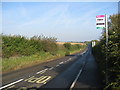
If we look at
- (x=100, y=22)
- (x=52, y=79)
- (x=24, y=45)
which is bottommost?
(x=52, y=79)

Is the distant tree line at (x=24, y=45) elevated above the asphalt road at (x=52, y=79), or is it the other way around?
the distant tree line at (x=24, y=45)

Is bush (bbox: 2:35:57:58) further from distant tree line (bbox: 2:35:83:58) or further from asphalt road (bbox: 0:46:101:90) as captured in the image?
asphalt road (bbox: 0:46:101:90)

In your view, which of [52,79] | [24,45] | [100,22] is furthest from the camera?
[24,45]

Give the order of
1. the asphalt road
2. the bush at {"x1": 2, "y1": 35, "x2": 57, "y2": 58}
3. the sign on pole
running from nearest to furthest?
the sign on pole → the asphalt road → the bush at {"x1": 2, "y1": 35, "x2": 57, "y2": 58}

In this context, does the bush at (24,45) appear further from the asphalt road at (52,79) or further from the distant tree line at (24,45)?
the asphalt road at (52,79)

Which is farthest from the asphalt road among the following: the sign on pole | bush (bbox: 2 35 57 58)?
bush (bbox: 2 35 57 58)

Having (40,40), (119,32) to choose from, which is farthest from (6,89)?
(40,40)

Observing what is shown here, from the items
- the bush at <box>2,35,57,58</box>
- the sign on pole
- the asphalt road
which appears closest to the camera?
the sign on pole

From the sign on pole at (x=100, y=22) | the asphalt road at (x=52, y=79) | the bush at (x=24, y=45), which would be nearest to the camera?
the sign on pole at (x=100, y=22)

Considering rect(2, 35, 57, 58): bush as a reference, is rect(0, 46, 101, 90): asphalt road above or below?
below

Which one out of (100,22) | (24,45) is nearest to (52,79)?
(100,22)

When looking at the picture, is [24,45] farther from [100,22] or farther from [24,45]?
[100,22]

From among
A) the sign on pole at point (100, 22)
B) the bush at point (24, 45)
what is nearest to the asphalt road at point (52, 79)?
the sign on pole at point (100, 22)

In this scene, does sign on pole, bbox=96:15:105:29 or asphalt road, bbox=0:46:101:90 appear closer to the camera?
sign on pole, bbox=96:15:105:29
